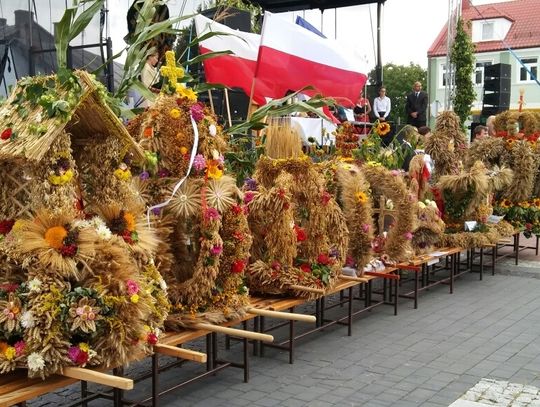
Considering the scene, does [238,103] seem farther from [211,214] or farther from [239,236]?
[211,214]

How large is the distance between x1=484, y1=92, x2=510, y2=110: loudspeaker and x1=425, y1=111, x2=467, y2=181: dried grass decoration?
678cm

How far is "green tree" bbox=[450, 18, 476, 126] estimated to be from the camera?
18.0 metres

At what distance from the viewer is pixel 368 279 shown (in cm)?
711

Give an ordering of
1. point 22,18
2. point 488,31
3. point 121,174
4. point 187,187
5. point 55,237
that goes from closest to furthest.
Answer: point 55,237 < point 121,174 < point 187,187 < point 22,18 < point 488,31

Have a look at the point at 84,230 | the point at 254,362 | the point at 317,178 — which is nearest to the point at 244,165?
the point at 317,178

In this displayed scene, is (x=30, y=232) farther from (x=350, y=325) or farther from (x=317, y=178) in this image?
(x=350, y=325)

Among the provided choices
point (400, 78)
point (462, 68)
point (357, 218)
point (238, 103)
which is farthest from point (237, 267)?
point (400, 78)

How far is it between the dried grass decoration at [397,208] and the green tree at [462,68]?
11.1 metres

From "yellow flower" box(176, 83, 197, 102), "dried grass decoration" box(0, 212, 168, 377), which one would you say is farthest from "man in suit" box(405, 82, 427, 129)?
"dried grass decoration" box(0, 212, 168, 377)

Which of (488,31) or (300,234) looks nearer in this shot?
(300,234)

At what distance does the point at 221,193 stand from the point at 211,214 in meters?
0.23

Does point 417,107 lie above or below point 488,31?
below

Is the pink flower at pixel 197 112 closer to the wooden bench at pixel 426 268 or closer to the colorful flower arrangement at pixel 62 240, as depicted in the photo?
Answer: the colorful flower arrangement at pixel 62 240

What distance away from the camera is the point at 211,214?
16.5ft
